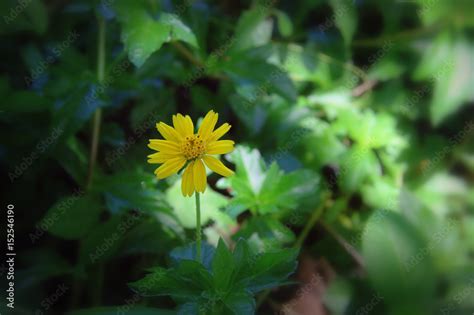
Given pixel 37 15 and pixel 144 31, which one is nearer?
pixel 144 31

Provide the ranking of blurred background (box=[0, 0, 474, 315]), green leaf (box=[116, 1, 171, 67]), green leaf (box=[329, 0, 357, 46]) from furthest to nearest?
green leaf (box=[329, 0, 357, 46]), blurred background (box=[0, 0, 474, 315]), green leaf (box=[116, 1, 171, 67])

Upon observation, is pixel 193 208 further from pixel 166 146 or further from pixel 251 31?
pixel 251 31

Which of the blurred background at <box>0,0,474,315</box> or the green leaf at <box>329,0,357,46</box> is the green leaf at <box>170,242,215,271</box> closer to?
the blurred background at <box>0,0,474,315</box>

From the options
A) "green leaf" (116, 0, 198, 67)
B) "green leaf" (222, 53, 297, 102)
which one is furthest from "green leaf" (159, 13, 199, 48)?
"green leaf" (222, 53, 297, 102)

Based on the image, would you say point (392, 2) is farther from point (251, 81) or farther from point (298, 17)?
point (251, 81)
